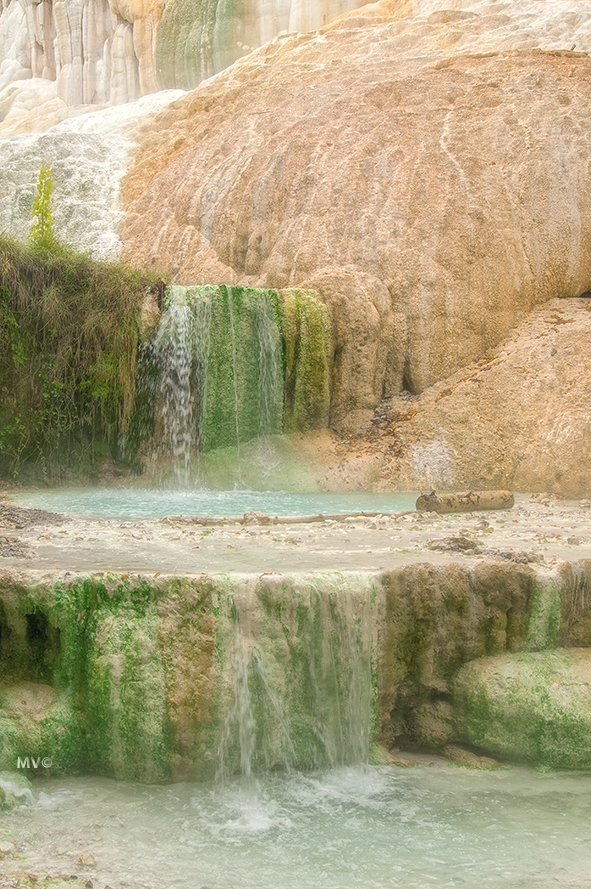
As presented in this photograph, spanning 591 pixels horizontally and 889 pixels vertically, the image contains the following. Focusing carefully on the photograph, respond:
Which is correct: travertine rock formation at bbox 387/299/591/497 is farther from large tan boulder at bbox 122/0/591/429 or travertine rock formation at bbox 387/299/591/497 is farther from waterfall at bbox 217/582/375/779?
waterfall at bbox 217/582/375/779

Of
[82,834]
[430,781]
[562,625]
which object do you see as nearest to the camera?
[82,834]

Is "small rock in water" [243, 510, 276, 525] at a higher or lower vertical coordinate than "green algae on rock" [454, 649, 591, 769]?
higher

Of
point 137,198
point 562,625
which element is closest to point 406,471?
point 562,625

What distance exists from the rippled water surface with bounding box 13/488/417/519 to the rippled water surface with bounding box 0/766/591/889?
338cm

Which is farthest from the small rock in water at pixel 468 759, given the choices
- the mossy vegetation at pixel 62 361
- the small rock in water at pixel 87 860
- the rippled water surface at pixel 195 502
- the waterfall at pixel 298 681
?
the mossy vegetation at pixel 62 361

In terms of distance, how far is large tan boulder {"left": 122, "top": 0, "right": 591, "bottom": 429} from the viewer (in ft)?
37.6

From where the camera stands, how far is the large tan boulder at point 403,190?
11.5 meters

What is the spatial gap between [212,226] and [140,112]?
21.7 feet

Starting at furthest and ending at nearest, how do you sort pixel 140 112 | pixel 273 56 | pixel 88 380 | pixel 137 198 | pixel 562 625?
1. pixel 140 112
2. pixel 273 56
3. pixel 137 198
4. pixel 88 380
5. pixel 562 625

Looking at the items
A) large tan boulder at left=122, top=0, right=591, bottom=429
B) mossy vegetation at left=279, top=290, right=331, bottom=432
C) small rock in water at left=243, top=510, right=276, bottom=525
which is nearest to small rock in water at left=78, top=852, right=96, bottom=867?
small rock in water at left=243, top=510, right=276, bottom=525

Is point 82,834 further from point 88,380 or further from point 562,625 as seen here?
point 88,380

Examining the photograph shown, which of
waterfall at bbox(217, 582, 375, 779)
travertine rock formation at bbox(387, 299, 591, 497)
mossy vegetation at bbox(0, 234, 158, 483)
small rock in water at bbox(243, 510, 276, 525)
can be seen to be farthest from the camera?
mossy vegetation at bbox(0, 234, 158, 483)

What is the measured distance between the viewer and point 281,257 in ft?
41.0

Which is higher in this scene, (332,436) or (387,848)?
(332,436)
